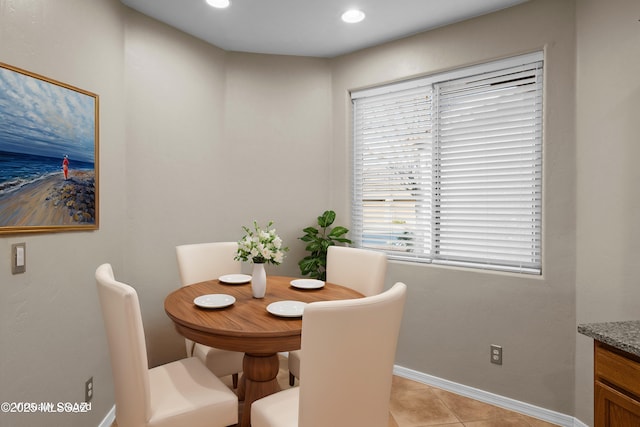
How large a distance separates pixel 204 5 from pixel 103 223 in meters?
1.66

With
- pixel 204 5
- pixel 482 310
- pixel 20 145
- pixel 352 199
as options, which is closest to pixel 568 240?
pixel 482 310

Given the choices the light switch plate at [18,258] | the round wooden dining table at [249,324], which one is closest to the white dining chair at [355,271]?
the round wooden dining table at [249,324]

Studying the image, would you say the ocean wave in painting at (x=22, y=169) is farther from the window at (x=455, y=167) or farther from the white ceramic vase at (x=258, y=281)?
the window at (x=455, y=167)

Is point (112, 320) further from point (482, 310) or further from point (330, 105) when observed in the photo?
point (330, 105)

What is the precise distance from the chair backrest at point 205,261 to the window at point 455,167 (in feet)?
3.98

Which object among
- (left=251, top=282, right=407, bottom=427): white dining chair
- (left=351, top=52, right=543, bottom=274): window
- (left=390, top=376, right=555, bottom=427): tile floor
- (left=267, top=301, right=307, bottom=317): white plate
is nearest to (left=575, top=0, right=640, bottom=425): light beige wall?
(left=351, top=52, right=543, bottom=274): window

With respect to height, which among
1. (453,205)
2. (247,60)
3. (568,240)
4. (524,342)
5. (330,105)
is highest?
(247,60)

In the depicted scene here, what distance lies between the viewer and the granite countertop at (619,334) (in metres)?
1.31

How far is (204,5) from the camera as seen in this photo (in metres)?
2.56

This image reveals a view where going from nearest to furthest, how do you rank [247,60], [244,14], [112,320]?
[112,320] → [244,14] → [247,60]

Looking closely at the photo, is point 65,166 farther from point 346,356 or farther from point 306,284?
point 346,356

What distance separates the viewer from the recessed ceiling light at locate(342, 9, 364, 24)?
2.63m

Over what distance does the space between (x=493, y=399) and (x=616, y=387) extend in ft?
4.53

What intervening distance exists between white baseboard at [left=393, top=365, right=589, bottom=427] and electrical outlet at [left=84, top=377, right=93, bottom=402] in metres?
2.23
